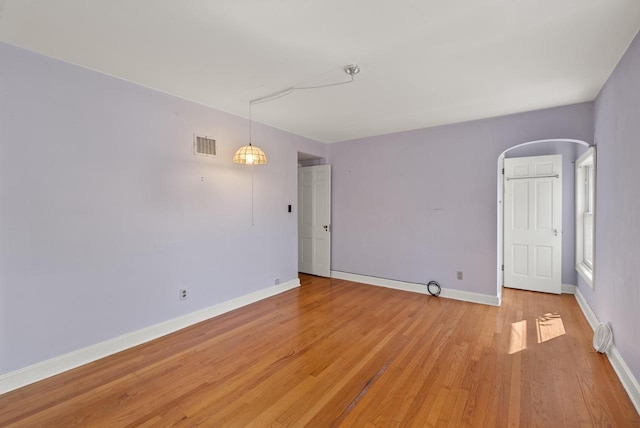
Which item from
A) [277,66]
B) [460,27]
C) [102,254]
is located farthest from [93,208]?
[460,27]

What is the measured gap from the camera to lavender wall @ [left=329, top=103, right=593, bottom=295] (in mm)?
4020

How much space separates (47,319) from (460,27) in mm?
3938

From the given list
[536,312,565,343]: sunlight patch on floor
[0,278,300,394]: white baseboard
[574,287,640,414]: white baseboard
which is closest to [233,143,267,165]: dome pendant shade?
[0,278,300,394]: white baseboard

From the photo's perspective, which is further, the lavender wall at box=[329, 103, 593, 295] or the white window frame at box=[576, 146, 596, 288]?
the lavender wall at box=[329, 103, 593, 295]

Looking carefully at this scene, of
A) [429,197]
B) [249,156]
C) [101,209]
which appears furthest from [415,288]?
[101,209]

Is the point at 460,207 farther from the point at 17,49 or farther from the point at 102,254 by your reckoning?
the point at 17,49

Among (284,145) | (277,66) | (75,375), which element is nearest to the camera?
(75,375)

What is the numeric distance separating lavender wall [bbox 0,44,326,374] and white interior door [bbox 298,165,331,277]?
6.63ft

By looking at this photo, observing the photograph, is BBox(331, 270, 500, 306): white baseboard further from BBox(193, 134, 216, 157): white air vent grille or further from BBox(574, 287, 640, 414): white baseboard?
BBox(193, 134, 216, 157): white air vent grille

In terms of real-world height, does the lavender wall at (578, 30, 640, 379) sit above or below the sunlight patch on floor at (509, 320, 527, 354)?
above

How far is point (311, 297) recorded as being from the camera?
446cm

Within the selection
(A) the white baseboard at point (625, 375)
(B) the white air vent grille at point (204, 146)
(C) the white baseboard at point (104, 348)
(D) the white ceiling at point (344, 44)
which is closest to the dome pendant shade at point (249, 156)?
(B) the white air vent grille at point (204, 146)

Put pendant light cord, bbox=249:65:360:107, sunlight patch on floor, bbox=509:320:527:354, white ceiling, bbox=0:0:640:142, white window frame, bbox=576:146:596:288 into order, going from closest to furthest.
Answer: white ceiling, bbox=0:0:640:142 → pendant light cord, bbox=249:65:360:107 → sunlight patch on floor, bbox=509:320:527:354 → white window frame, bbox=576:146:596:288

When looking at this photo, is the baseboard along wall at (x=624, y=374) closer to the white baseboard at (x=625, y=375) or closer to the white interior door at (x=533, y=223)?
the white baseboard at (x=625, y=375)
